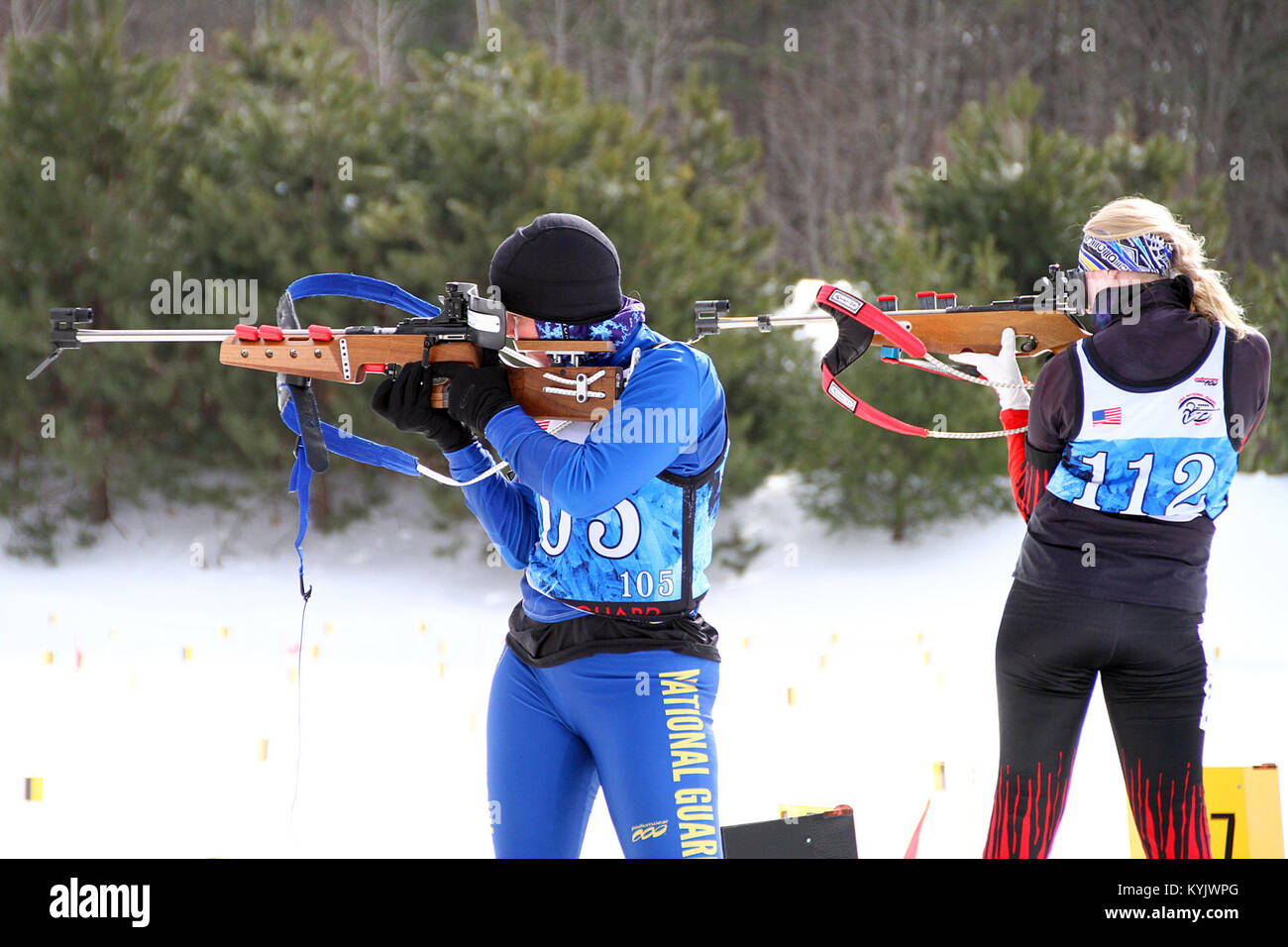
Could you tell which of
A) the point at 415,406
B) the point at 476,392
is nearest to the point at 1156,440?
the point at 476,392

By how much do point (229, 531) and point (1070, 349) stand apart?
6564 mm

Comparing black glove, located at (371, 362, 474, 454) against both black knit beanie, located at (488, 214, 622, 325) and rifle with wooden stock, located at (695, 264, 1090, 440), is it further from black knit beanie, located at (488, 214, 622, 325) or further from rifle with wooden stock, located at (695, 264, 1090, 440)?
rifle with wooden stock, located at (695, 264, 1090, 440)

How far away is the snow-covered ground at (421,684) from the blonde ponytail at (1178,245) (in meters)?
1.75

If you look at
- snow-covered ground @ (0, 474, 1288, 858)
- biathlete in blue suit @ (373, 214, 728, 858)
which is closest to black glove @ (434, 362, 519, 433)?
biathlete in blue suit @ (373, 214, 728, 858)

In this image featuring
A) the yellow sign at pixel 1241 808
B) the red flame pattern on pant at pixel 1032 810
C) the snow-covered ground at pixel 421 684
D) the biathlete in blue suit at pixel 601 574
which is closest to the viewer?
the biathlete in blue suit at pixel 601 574

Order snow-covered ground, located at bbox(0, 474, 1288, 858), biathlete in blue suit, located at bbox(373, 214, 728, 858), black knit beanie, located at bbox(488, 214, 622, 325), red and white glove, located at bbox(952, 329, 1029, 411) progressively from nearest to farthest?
biathlete in blue suit, located at bbox(373, 214, 728, 858) < black knit beanie, located at bbox(488, 214, 622, 325) < red and white glove, located at bbox(952, 329, 1029, 411) < snow-covered ground, located at bbox(0, 474, 1288, 858)

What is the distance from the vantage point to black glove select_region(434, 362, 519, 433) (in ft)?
6.62

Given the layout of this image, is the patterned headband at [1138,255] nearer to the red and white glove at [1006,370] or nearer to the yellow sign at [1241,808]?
the red and white glove at [1006,370]

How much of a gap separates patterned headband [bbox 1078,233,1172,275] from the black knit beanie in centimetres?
92

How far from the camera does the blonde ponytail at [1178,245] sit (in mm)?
2186

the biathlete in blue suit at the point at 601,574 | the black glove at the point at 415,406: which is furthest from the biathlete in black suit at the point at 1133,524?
the black glove at the point at 415,406

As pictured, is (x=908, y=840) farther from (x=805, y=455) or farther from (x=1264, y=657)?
(x=805, y=455)

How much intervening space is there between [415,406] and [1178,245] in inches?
55.8
